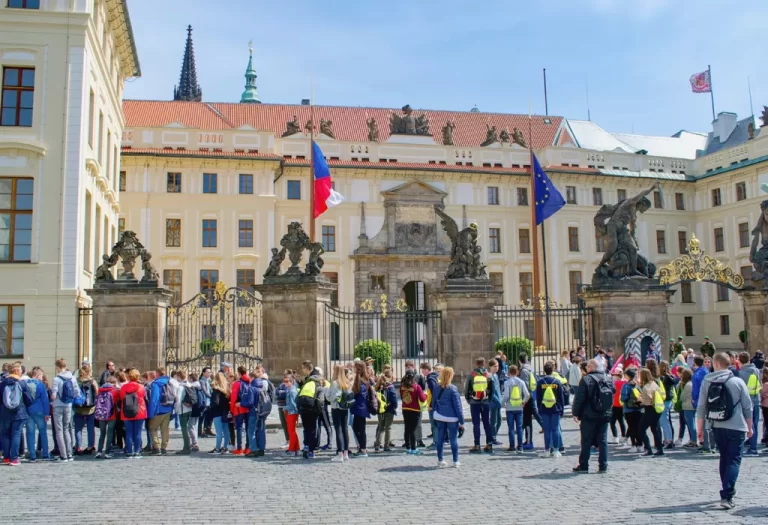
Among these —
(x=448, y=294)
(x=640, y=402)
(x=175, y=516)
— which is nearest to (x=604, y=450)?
(x=640, y=402)

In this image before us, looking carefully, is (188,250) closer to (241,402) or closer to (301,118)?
(301,118)

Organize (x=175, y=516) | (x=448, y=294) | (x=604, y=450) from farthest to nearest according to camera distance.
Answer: (x=448, y=294) → (x=604, y=450) → (x=175, y=516)

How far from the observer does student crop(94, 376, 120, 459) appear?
490 inches

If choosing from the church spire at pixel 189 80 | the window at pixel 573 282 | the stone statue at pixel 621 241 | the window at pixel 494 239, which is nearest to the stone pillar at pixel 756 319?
the stone statue at pixel 621 241

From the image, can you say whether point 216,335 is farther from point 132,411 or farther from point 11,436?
point 11,436

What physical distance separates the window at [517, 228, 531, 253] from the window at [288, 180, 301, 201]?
14.0m

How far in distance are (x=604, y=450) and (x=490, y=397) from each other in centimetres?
275

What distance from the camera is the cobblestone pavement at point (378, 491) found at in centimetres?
784

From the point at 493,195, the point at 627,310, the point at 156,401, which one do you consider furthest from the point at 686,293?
the point at 156,401

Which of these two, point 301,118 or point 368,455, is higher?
point 301,118

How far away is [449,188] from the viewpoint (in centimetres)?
A: 4709

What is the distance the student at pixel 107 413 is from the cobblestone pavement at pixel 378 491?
30 cm

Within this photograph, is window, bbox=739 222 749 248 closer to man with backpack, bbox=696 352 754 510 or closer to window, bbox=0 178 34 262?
window, bbox=0 178 34 262

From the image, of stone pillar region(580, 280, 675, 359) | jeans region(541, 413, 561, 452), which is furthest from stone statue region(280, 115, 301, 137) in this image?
jeans region(541, 413, 561, 452)
